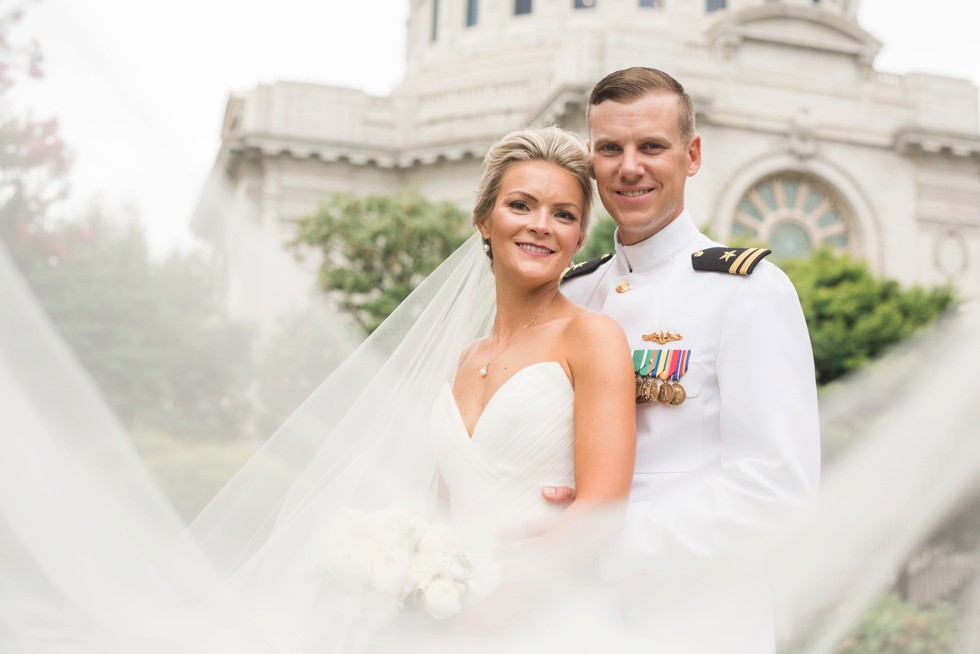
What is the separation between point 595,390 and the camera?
2803mm

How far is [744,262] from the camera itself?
117 inches

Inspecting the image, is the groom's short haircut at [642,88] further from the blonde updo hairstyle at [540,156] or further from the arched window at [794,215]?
the arched window at [794,215]

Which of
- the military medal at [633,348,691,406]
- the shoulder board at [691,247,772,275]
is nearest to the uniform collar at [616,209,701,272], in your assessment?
the shoulder board at [691,247,772,275]

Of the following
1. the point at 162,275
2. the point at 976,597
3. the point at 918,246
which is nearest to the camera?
the point at 162,275

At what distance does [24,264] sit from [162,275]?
34 centimetres

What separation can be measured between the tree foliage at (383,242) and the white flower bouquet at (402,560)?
17850 millimetres

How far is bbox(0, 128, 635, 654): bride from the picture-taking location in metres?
2.32

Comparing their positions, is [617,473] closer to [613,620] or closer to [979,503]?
[613,620]

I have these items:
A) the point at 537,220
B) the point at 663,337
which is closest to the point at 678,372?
the point at 663,337

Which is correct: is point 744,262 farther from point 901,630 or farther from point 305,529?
point 901,630

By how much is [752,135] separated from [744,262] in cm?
2519

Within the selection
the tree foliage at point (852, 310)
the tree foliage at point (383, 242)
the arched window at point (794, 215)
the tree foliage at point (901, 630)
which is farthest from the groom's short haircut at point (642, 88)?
the arched window at point (794, 215)

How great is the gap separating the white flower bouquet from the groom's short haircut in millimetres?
1416

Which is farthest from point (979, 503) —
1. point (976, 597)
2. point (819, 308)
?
point (819, 308)
